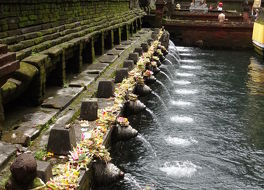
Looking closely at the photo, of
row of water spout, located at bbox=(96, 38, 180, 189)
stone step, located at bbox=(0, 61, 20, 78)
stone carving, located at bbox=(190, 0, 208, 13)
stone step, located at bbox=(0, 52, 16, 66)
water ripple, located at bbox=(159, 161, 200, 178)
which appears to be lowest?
water ripple, located at bbox=(159, 161, 200, 178)

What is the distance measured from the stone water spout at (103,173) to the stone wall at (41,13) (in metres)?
3.82

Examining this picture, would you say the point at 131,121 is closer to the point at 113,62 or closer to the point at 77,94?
the point at 77,94

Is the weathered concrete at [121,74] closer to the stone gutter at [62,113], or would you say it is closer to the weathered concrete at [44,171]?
the stone gutter at [62,113]

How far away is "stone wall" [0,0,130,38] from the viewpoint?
26.3ft

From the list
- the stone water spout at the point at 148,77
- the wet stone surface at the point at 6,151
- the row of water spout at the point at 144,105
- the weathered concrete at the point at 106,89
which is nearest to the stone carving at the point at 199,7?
the row of water spout at the point at 144,105

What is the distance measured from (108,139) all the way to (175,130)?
11.5 feet

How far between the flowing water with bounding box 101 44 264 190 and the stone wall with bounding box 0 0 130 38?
3.93 m

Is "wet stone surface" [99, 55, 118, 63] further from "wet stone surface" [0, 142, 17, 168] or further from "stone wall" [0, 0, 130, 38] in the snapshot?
"wet stone surface" [0, 142, 17, 168]

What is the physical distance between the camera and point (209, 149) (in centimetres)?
912

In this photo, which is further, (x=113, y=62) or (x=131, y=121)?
(x=113, y=62)

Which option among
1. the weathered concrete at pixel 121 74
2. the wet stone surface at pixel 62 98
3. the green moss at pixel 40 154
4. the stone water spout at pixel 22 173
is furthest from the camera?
the weathered concrete at pixel 121 74

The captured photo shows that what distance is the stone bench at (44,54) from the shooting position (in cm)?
748

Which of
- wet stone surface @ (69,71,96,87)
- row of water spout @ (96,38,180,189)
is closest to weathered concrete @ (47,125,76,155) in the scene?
row of water spout @ (96,38,180,189)

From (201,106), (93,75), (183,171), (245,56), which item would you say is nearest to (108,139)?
(183,171)
